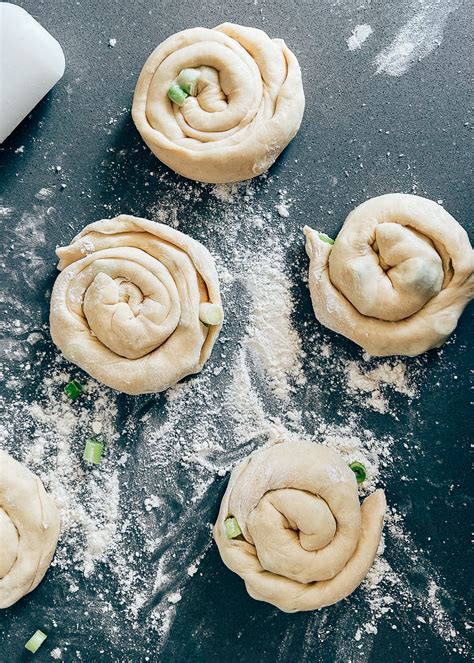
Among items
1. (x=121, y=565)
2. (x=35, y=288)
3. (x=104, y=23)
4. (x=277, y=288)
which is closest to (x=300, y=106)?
(x=277, y=288)

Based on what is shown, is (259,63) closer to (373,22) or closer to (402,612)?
(373,22)

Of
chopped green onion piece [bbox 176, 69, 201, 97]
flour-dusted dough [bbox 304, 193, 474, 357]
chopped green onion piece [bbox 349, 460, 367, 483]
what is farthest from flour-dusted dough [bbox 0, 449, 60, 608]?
chopped green onion piece [bbox 176, 69, 201, 97]

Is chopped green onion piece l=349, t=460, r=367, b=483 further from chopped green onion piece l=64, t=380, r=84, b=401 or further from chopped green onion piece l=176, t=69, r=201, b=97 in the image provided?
chopped green onion piece l=176, t=69, r=201, b=97

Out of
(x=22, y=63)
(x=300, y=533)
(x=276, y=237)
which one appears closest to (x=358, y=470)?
(x=300, y=533)

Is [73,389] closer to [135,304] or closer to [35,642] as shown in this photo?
[135,304]

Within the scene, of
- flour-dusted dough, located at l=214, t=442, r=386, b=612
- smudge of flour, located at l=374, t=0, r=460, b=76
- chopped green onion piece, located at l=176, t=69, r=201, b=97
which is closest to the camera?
flour-dusted dough, located at l=214, t=442, r=386, b=612

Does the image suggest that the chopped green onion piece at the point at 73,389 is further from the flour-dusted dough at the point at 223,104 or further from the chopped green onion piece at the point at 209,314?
the flour-dusted dough at the point at 223,104
